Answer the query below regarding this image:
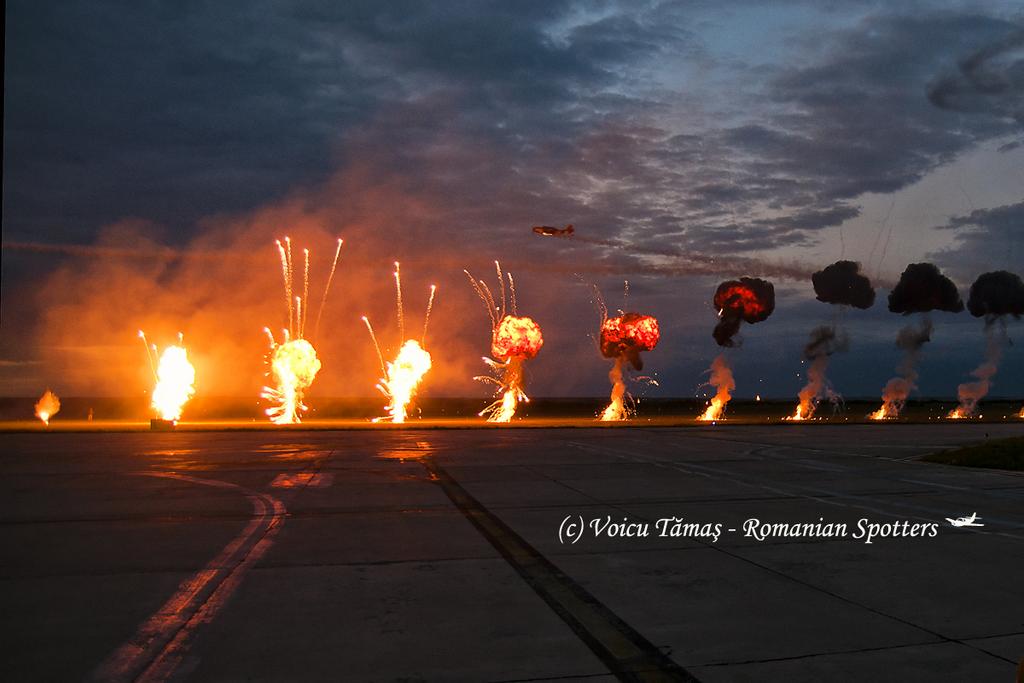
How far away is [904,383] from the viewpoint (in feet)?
280

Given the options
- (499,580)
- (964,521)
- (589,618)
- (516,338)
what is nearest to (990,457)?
(964,521)

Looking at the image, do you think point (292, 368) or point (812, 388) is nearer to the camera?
point (292, 368)

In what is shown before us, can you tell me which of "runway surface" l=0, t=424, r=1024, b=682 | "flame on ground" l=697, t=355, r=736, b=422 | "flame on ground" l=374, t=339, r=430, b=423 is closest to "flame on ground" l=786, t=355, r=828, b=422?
"flame on ground" l=697, t=355, r=736, b=422

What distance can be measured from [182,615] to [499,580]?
3.53 metres

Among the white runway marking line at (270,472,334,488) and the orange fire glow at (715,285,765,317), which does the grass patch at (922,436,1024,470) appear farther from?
the orange fire glow at (715,285,765,317)

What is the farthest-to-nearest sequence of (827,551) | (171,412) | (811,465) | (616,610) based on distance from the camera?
1. (171,412)
2. (811,465)
3. (827,551)
4. (616,610)

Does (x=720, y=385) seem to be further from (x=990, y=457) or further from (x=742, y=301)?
(x=990, y=457)

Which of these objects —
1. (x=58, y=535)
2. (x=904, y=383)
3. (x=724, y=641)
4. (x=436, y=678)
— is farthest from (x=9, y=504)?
(x=904, y=383)

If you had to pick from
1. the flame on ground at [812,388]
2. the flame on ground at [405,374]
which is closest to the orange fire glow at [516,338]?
the flame on ground at [405,374]

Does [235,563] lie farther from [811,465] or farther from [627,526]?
[811,465]

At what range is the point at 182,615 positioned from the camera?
791cm

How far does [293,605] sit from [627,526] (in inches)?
248

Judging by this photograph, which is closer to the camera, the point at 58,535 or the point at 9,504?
the point at 58,535

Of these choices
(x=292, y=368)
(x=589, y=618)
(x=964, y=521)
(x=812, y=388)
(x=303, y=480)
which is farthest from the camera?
(x=812, y=388)
